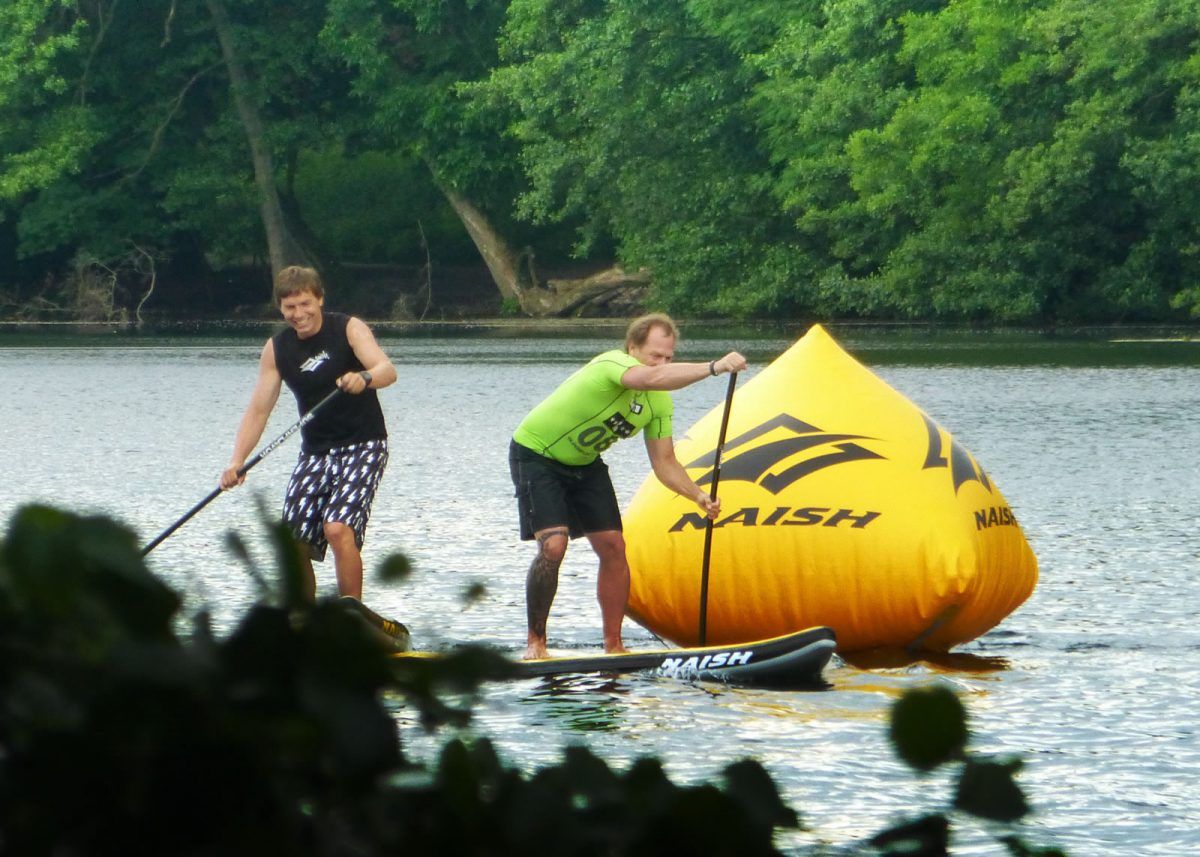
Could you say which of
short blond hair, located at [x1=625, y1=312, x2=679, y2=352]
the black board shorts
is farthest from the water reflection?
short blond hair, located at [x1=625, y1=312, x2=679, y2=352]

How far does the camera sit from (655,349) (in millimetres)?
8531

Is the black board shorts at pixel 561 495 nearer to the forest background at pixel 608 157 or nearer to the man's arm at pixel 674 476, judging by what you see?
the man's arm at pixel 674 476

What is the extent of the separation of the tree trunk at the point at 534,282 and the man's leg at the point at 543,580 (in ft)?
159

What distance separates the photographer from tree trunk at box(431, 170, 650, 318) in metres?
57.6

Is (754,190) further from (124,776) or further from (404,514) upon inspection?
(124,776)

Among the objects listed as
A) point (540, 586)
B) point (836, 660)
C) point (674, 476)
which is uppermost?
point (674, 476)

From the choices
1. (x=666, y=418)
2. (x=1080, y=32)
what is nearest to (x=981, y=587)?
(x=666, y=418)

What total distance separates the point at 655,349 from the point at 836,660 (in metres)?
1.48

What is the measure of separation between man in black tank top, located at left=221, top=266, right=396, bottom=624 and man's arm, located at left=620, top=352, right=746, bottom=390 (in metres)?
1.01

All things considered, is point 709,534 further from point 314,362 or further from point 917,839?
point 917,839

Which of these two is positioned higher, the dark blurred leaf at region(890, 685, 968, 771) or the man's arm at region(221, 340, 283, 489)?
the dark blurred leaf at region(890, 685, 968, 771)

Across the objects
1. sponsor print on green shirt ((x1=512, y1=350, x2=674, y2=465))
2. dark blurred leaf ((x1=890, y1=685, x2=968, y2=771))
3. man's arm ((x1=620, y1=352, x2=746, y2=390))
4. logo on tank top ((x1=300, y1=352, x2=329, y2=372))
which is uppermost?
dark blurred leaf ((x1=890, y1=685, x2=968, y2=771))

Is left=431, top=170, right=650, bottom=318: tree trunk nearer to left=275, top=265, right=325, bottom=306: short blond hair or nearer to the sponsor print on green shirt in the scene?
left=275, top=265, right=325, bottom=306: short blond hair

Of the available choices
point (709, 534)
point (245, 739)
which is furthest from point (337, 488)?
point (245, 739)
